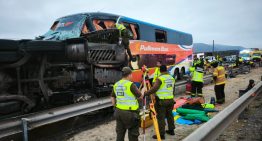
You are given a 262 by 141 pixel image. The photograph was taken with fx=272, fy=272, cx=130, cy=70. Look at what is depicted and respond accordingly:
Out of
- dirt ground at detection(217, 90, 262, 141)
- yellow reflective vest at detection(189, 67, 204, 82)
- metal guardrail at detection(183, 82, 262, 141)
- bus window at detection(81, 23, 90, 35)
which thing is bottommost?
dirt ground at detection(217, 90, 262, 141)

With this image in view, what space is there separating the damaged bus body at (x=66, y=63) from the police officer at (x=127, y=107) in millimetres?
2682

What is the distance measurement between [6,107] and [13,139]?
2.50ft

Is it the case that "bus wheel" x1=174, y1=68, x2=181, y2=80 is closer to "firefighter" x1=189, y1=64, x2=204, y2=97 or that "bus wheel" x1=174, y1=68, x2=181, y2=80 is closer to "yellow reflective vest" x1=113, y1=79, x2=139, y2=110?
"firefighter" x1=189, y1=64, x2=204, y2=97

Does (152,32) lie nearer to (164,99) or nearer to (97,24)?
(97,24)

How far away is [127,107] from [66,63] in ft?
11.9

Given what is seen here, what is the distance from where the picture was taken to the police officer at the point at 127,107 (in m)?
4.77

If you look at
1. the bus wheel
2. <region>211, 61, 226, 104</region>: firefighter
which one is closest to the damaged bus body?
<region>211, 61, 226, 104</region>: firefighter

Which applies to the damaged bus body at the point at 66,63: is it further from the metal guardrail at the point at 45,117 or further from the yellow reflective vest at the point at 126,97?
the yellow reflective vest at the point at 126,97

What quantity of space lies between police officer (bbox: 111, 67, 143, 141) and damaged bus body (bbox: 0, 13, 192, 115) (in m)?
2.68

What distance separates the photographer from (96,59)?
859 centimetres

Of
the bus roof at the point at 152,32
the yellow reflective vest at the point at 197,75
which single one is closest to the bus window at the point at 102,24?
the bus roof at the point at 152,32

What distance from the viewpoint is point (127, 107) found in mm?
4809

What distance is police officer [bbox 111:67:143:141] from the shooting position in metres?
4.77

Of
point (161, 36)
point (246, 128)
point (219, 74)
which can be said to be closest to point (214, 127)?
point (246, 128)
